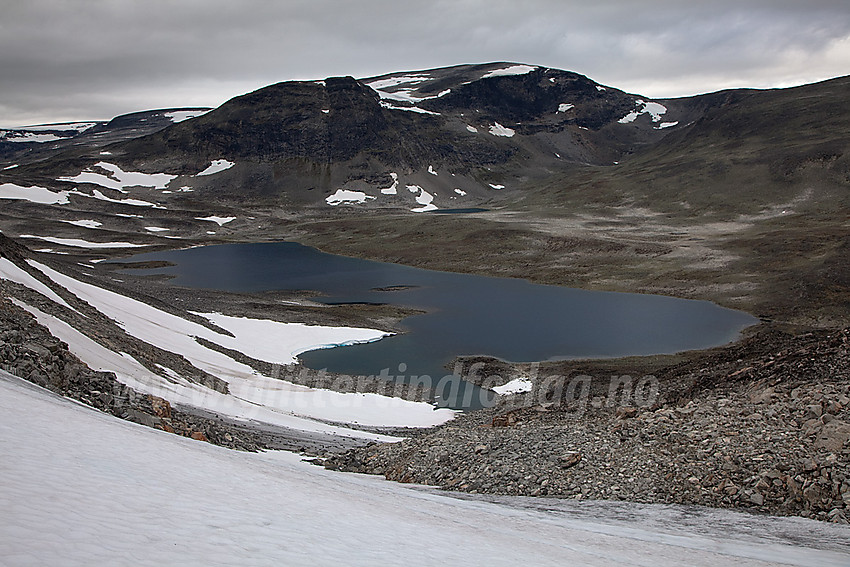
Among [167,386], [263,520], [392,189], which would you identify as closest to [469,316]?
[167,386]

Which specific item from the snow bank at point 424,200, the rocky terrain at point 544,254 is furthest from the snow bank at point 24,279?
the snow bank at point 424,200

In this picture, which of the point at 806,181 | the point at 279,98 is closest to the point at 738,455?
the point at 806,181

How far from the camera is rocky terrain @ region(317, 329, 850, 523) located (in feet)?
41.7

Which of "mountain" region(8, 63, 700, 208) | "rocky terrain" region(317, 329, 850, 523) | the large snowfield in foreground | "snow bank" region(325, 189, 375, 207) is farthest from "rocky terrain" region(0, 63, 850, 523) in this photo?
the large snowfield in foreground

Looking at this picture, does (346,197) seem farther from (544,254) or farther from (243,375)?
(243,375)

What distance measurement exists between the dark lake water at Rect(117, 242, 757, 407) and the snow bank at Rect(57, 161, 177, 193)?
7528 centimetres

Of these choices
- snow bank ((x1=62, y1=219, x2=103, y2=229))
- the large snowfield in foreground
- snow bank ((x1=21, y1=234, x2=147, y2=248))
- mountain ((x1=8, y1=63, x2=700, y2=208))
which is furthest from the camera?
mountain ((x1=8, y1=63, x2=700, y2=208))

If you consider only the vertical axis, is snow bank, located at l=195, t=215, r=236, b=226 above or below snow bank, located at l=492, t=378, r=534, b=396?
above

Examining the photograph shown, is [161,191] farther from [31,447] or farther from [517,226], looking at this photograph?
[31,447]

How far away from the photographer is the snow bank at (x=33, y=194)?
12359cm

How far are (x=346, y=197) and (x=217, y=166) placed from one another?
3955cm

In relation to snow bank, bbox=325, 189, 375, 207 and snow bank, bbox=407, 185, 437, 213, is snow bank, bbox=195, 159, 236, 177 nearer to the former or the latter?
snow bank, bbox=325, 189, 375, 207

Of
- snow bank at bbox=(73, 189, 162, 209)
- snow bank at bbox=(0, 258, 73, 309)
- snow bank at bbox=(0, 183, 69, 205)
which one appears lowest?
snow bank at bbox=(0, 258, 73, 309)

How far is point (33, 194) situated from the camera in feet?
414
